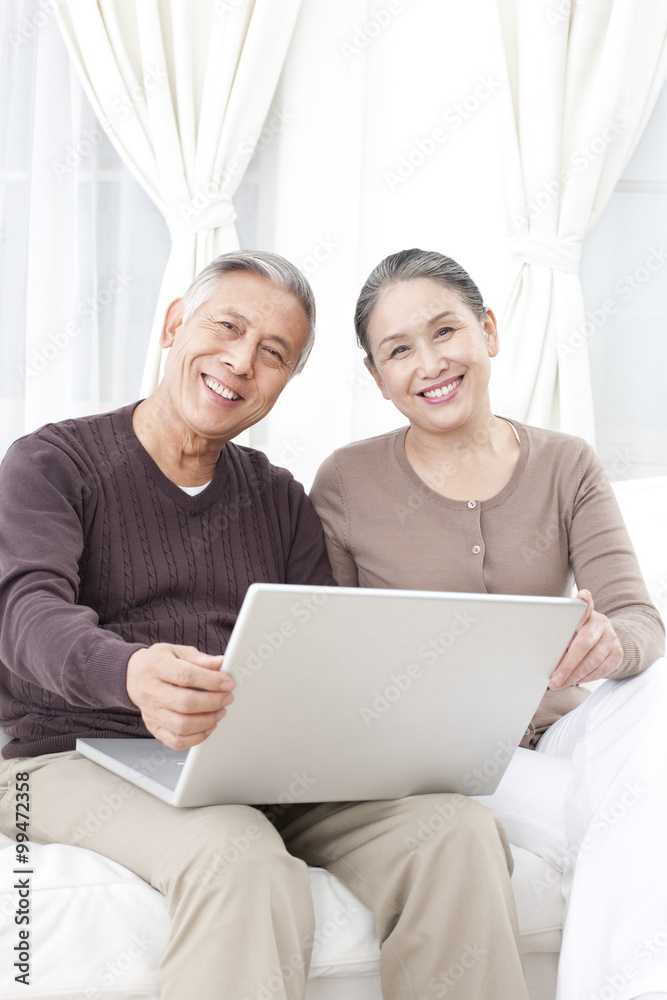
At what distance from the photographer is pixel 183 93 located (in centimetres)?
241

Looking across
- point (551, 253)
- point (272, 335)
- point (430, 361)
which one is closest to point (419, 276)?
point (430, 361)

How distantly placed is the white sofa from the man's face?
677mm

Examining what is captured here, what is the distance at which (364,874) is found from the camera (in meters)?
1.16

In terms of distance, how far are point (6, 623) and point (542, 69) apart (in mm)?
2156

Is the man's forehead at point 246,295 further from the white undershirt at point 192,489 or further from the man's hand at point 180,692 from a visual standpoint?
the man's hand at point 180,692

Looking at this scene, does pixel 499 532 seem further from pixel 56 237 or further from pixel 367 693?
pixel 56 237

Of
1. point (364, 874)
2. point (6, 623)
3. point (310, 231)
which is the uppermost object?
point (310, 231)

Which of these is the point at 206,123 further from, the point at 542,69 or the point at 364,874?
the point at 364,874

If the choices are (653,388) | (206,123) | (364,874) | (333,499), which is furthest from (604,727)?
(206,123)

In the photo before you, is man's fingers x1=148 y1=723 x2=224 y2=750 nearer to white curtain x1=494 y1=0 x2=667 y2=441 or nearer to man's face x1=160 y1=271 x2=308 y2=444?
man's face x1=160 y1=271 x2=308 y2=444

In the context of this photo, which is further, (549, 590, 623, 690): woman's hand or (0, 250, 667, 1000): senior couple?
(549, 590, 623, 690): woman's hand

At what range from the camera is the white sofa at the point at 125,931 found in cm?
103

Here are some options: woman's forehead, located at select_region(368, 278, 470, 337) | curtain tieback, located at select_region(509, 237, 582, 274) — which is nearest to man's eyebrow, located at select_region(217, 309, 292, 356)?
woman's forehead, located at select_region(368, 278, 470, 337)

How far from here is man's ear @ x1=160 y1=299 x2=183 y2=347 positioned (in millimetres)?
1553
